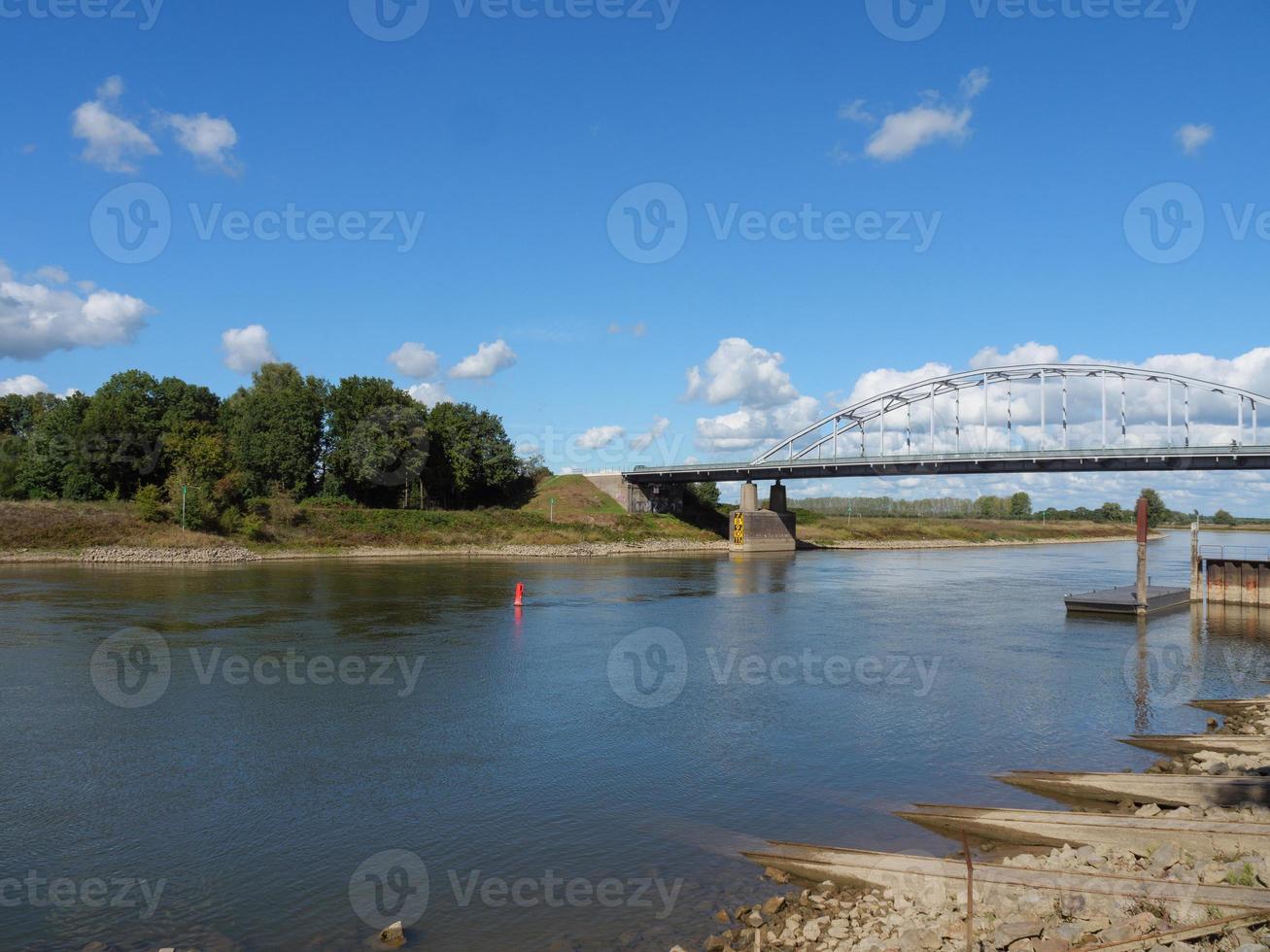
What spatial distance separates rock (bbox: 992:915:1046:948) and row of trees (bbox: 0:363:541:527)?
215 feet

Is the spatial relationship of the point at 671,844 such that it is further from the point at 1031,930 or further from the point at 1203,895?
the point at 1203,895

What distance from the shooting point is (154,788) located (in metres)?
13.4

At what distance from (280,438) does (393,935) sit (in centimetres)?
7442

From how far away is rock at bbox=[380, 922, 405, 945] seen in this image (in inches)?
349

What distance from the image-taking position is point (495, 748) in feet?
52.6

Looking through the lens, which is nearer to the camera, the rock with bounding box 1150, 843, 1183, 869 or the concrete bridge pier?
the rock with bounding box 1150, 843, 1183, 869

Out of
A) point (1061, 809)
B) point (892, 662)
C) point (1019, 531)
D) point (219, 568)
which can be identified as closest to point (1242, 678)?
A: point (892, 662)

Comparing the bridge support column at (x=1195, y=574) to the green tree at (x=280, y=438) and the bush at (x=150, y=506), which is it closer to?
the bush at (x=150, y=506)

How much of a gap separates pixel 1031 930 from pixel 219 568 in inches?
2235

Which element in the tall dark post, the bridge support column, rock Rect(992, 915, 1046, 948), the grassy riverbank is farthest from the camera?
the grassy riverbank

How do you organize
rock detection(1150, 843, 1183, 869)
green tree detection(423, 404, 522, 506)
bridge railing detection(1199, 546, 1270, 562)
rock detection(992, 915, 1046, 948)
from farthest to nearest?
green tree detection(423, 404, 522, 506)
bridge railing detection(1199, 546, 1270, 562)
rock detection(1150, 843, 1183, 869)
rock detection(992, 915, 1046, 948)

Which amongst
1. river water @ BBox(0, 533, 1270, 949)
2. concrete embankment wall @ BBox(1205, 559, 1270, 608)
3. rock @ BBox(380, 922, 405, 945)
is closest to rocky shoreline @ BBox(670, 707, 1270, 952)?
river water @ BBox(0, 533, 1270, 949)

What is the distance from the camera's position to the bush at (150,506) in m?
62.6

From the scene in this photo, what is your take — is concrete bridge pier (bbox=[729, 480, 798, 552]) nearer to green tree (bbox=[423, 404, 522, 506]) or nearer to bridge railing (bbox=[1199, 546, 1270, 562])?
green tree (bbox=[423, 404, 522, 506])
